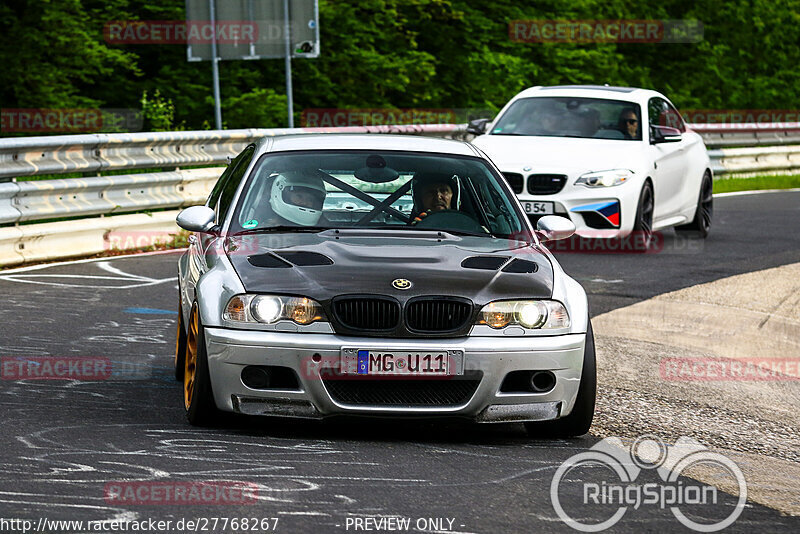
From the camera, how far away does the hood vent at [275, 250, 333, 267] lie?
6.45m

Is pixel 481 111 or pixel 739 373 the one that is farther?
pixel 481 111

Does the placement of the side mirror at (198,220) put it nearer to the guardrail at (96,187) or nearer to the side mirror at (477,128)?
the guardrail at (96,187)

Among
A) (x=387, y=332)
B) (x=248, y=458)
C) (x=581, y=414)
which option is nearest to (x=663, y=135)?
(x=581, y=414)

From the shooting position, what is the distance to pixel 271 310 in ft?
20.3

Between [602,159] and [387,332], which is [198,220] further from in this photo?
[602,159]

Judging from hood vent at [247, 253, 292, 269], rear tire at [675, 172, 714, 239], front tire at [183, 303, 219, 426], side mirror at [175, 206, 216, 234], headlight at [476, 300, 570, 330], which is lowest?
rear tire at [675, 172, 714, 239]

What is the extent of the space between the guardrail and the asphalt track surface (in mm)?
3467

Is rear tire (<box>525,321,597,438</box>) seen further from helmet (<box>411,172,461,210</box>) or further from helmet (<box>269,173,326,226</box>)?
helmet (<box>269,173,326,226</box>)

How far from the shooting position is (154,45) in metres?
35.4

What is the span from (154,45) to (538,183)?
2272 cm

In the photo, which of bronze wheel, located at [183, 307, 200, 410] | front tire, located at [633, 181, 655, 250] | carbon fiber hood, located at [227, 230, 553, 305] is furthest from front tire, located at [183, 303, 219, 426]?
front tire, located at [633, 181, 655, 250]

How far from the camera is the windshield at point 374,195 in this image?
729 centimetres

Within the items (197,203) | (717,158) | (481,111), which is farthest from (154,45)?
(197,203)

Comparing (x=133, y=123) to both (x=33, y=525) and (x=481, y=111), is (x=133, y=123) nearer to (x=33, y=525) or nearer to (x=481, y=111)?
(x=481, y=111)
